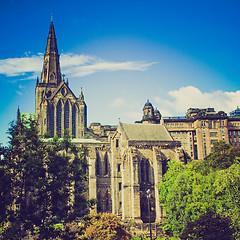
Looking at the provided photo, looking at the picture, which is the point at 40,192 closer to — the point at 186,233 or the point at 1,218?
the point at 1,218

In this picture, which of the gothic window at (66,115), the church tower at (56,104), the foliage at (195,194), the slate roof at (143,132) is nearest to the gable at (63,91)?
the church tower at (56,104)

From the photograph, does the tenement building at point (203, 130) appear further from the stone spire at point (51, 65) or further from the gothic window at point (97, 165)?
the gothic window at point (97, 165)

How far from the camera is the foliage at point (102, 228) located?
124ft

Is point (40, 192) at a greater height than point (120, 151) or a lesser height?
lesser

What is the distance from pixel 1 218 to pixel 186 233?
2057 cm

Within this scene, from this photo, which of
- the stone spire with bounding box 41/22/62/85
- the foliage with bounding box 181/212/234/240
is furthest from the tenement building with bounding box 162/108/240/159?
the foliage with bounding box 181/212/234/240

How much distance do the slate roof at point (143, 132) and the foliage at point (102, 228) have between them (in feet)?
83.1

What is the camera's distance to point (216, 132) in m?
109

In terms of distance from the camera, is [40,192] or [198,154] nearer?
[40,192]

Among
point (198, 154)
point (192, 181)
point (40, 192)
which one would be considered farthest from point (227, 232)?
point (198, 154)

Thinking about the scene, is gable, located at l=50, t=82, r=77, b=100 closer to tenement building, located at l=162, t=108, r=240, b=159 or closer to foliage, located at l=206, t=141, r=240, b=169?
tenement building, located at l=162, t=108, r=240, b=159

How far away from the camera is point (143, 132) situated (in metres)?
67.0

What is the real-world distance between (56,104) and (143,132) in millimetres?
38920

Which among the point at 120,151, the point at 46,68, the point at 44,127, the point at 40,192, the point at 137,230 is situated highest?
the point at 46,68
